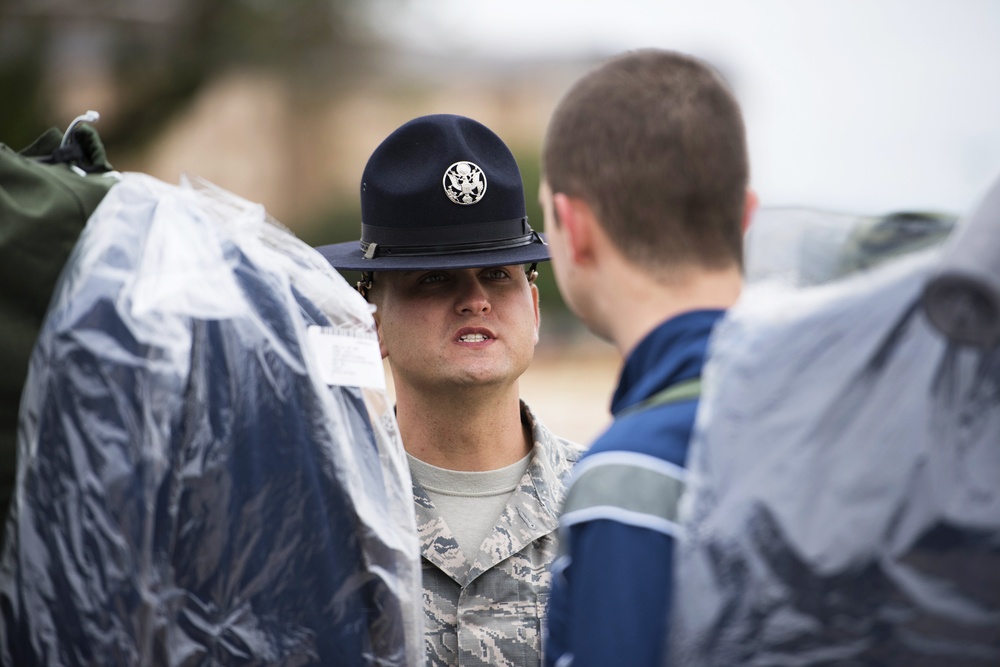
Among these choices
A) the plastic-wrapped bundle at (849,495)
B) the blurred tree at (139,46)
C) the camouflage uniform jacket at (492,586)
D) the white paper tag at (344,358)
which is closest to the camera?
the plastic-wrapped bundle at (849,495)

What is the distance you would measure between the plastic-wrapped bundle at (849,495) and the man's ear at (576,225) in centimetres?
39

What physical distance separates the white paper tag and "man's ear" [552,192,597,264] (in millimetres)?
399

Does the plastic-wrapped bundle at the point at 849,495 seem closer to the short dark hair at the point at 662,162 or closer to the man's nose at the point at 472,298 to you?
the short dark hair at the point at 662,162

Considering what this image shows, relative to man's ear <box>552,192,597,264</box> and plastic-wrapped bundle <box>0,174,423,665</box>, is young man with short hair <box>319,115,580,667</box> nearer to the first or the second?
plastic-wrapped bundle <box>0,174,423,665</box>

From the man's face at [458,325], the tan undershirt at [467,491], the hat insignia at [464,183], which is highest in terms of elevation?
the hat insignia at [464,183]

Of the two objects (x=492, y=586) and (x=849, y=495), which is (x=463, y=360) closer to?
(x=492, y=586)

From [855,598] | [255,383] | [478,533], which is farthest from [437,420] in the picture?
[855,598]

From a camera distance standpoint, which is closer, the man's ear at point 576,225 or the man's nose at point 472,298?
the man's ear at point 576,225

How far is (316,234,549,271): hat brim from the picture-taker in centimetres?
270

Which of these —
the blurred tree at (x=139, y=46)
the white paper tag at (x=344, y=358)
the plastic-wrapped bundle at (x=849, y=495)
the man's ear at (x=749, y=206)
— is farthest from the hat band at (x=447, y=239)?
the blurred tree at (x=139, y=46)

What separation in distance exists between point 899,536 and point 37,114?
14904 mm

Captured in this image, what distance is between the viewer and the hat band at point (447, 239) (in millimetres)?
2787

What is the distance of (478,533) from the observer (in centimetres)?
280

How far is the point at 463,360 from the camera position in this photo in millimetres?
2832
